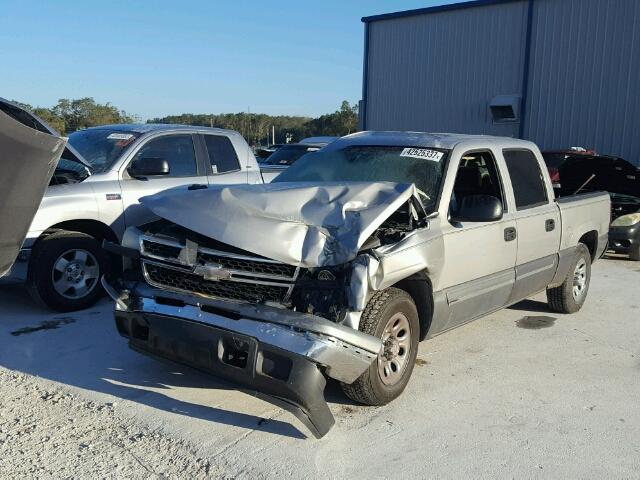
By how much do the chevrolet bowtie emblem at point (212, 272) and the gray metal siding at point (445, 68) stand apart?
18.3 metres

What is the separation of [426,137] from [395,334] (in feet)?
6.25

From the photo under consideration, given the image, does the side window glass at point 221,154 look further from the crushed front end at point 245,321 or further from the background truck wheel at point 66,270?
the crushed front end at point 245,321

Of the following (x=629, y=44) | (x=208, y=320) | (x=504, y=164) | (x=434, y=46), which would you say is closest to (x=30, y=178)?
(x=208, y=320)

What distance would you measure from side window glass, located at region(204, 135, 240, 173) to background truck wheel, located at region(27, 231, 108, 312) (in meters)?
1.80

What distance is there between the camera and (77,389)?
441 cm

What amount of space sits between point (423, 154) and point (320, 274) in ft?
5.62

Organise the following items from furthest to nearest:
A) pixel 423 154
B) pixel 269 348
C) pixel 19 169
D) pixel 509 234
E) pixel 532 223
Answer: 1. pixel 532 223
2. pixel 509 234
3. pixel 423 154
4. pixel 269 348
5. pixel 19 169

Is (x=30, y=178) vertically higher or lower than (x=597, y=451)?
higher

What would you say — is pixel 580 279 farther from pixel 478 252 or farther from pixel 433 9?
pixel 433 9

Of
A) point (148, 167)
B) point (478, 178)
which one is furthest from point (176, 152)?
point (478, 178)

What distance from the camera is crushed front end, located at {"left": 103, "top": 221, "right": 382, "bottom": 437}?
3541mm

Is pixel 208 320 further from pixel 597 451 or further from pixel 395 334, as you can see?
pixel 597 451

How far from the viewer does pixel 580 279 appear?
690 centimetres

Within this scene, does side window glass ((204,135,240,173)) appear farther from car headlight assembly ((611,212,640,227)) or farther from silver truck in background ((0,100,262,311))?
car headlight assembly ((611,212,640,227))
